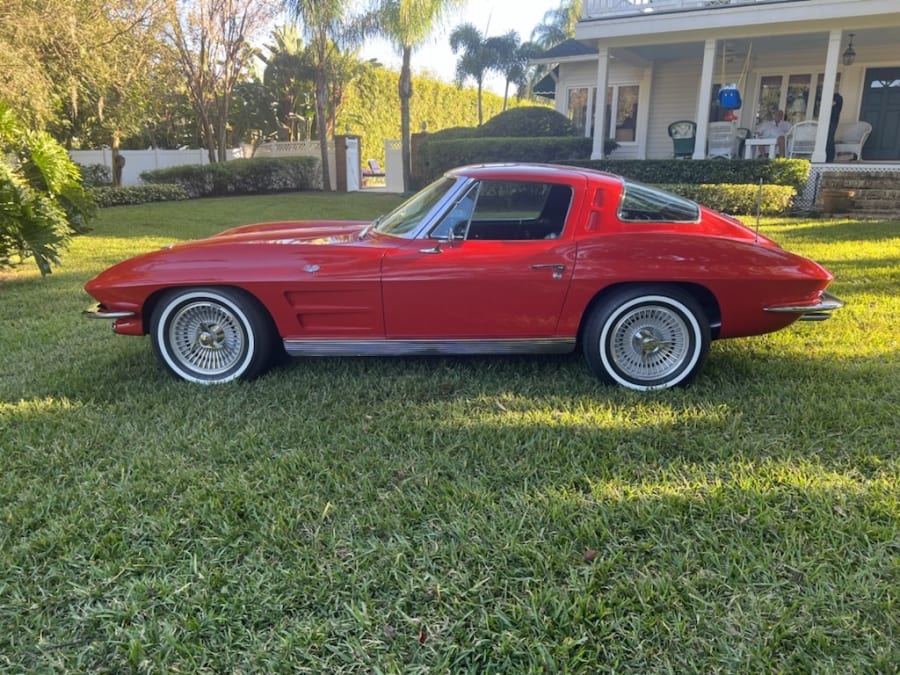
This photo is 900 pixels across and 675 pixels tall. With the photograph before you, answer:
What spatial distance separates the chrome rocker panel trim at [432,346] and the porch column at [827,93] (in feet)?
39.5

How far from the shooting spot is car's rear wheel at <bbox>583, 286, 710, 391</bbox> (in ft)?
12.3

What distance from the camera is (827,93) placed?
12.7 m

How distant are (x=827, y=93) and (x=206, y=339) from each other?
13546 mm

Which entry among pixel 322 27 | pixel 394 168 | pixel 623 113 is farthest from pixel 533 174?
pixel 394 168

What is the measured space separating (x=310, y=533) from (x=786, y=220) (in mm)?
11474

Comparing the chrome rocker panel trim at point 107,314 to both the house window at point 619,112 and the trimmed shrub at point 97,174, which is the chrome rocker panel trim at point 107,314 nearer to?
the house window at point 619,112

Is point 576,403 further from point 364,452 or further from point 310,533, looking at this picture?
point 310,533

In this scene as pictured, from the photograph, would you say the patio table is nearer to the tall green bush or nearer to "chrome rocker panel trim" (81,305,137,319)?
the tall green bush

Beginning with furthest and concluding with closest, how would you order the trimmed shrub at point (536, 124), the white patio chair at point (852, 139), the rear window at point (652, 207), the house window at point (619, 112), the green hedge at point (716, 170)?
the house window at point (619, 112), the trimmed shrub at point (536, 124), the white patio chair at point (852, 139), the green hedge at point (716, 170), the rear window at point (652, 207)

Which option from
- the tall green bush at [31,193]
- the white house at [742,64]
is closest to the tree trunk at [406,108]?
the white house at [742,64]

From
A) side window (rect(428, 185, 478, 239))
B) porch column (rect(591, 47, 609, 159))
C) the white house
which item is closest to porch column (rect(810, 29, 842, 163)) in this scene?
the white house

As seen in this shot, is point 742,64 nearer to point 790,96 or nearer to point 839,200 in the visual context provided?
point 790,96

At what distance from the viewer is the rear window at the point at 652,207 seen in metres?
3.90

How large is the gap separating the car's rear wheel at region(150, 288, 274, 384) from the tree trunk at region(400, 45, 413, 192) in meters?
15.5
